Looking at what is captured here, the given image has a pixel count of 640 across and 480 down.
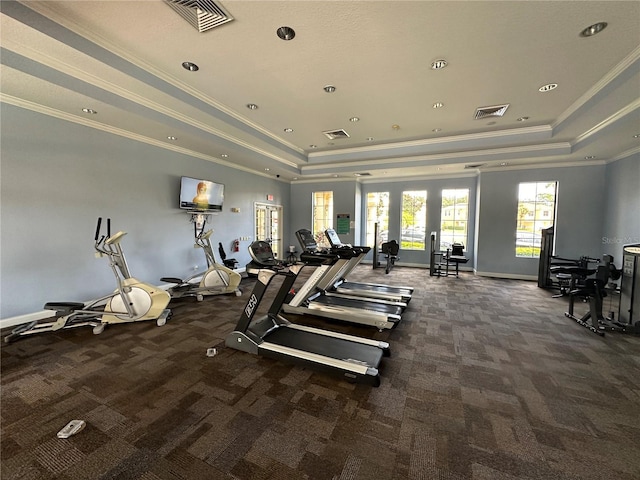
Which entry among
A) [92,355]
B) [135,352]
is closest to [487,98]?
[135,352]

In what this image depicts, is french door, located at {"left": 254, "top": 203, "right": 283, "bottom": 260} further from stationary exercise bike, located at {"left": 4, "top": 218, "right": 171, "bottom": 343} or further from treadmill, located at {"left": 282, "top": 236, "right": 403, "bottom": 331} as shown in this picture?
stationary exercise bike, located at {"left": 4, "top": 218, "right": 171, "bottom": 343}

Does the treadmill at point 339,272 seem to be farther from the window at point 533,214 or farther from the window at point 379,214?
the window at point 533,214

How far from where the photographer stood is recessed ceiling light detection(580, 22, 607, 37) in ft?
8.49

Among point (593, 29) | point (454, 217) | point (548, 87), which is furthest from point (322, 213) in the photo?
point (593, 29)

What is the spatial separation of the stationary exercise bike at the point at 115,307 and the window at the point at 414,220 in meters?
7.56

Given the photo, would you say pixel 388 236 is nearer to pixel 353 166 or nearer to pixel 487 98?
pixel 353 166

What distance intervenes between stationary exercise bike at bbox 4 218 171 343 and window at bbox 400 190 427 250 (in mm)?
7559

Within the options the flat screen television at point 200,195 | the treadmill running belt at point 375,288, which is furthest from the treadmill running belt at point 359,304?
the flat screen television at point 200,195

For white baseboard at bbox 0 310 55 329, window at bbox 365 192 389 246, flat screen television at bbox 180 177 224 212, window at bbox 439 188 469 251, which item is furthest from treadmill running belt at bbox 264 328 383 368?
window at bbox 439 188 469 251

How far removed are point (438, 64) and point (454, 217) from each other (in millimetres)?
6025

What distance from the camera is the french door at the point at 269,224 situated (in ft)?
27.8

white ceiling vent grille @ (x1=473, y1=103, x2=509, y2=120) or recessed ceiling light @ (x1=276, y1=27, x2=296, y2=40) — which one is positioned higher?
white ceiling vent grille @ (x1=473, y1=103, x2=509, y2=120)

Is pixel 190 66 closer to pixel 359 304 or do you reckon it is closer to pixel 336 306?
pixel 336 306

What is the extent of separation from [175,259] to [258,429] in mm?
4905
